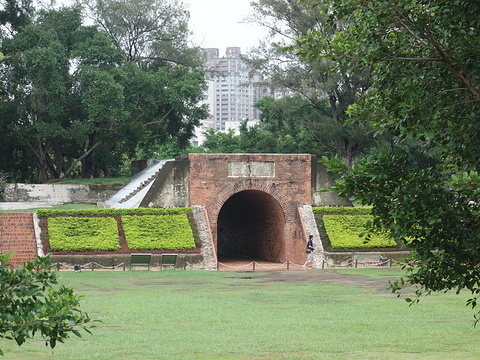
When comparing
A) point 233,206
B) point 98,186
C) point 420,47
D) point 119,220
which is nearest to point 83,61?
point 98,186

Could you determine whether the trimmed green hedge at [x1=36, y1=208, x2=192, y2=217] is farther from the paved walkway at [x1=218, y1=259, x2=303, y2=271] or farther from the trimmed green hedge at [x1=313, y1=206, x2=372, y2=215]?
the trimmed green hedge at [x1=313, y1=206, x2=372, y2=215]

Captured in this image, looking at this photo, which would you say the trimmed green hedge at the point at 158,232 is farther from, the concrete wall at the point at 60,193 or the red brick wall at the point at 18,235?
the concrete wall at the point at 60,193

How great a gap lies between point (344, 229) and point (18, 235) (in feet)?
36.6

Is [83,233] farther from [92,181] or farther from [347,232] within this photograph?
[92,181]

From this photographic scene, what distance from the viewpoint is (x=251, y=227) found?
28.1 metres

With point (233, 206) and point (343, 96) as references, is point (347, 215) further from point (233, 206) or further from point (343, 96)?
point (343, 96)

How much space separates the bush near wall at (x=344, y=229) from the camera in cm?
2214

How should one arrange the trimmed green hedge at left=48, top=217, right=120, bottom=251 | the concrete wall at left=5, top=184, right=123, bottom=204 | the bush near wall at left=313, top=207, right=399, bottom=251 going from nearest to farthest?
the trimmed green hedge at left=48, top=217, right=120, bottom=251 → the bush near wall at left=313, top=207, right=399, bottom=251 → the concrete wall at left=5, top=184, right=123, bottom=204

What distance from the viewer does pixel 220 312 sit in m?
11.7

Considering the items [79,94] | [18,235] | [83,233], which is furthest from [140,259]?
[79,94]

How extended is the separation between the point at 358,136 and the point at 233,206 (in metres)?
8.78

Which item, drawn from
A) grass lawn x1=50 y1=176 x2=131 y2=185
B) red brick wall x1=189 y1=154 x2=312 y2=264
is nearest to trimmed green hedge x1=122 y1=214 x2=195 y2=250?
red brick wall x1=189 y1=154 x2=312 y2=264

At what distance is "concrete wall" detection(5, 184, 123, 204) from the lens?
104 ft

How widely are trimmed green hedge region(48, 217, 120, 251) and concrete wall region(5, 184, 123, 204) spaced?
11377 mm
